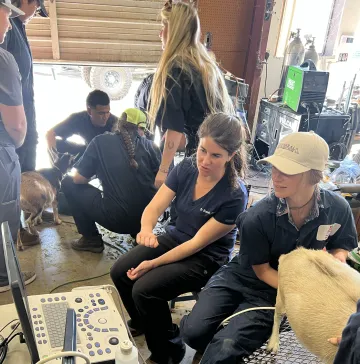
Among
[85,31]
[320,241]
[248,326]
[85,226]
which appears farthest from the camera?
[85,31]

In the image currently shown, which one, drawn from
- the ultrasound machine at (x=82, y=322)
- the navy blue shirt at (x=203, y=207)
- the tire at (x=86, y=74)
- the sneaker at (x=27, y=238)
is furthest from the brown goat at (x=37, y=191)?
the tire at (x=86, y=74)

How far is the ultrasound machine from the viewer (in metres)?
1.04

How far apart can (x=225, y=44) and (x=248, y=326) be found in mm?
3066

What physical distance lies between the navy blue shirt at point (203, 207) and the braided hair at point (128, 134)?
1.45ft

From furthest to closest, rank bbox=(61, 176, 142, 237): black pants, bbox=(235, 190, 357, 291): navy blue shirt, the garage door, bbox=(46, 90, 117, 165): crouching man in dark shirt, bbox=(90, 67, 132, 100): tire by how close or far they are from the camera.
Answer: bbox=(90, 67, 132, 100): tire → the garage door → bbox=(46, 90, 117, 165): crouching man in dark shirt → bbox=(61, 176, 142, 237): black pants → bbox=(235, 190, 357, 291): navy blue shirt

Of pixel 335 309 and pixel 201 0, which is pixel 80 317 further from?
pixel 201 0

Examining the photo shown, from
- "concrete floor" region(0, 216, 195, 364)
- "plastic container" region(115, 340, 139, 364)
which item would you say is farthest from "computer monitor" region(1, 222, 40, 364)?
"concrete floor" region(0, 216, 195, 364)

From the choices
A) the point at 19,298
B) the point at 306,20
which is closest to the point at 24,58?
the point at 19,298

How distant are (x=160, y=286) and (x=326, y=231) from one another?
2.38 feet

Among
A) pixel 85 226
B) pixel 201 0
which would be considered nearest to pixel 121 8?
pixel 201 0

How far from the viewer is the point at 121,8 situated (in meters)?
3.18

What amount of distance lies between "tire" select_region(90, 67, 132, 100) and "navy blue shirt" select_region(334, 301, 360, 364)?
3.85m

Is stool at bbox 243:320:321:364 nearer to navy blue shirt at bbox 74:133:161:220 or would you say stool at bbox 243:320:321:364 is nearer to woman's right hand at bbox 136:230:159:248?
woman's right hand at bbox 136:230:159:248

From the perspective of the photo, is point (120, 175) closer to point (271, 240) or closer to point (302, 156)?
point (271, 240)
